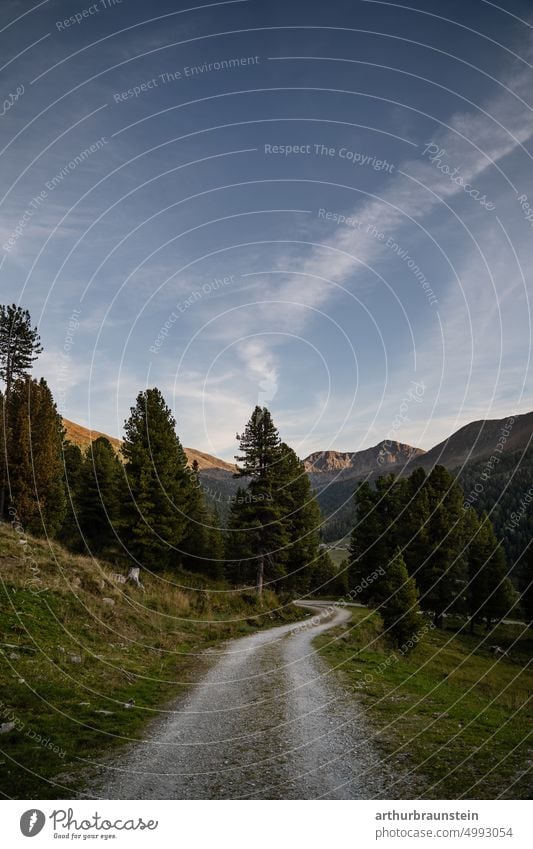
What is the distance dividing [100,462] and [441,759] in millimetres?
45975

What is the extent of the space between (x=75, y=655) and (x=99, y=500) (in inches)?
1261

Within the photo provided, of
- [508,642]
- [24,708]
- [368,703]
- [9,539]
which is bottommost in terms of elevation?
[508,642]

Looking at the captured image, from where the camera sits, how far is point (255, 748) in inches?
334

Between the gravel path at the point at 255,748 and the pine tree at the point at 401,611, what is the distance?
14431 mm

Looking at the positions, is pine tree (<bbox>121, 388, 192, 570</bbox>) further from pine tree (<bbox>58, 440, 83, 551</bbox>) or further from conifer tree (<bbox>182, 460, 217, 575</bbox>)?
conifer tree (<bbox>182, 460, 217, 575</bbox>)

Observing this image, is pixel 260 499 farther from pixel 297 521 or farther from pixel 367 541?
pixel 367 541

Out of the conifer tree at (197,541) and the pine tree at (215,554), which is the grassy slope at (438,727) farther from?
the pine tree at (215,554)

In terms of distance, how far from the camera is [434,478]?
144ft

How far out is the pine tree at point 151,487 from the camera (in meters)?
34.3

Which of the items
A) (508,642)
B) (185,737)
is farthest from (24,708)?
(508,642)

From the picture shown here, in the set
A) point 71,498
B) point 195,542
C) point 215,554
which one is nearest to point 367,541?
point 215,554

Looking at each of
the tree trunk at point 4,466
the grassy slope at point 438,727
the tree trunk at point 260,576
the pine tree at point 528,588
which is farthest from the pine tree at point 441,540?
the tree trunk at point 4,466

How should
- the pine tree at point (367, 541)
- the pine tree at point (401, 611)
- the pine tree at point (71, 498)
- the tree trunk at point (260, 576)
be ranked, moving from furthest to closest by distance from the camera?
1. the pine tree at point (367, 541)
2. the pine tree at point (71, 498)
3. the tree trunk at point (260, 576)
4. the pine tree at point (401, 611)

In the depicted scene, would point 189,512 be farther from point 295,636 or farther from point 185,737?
point 185,737
